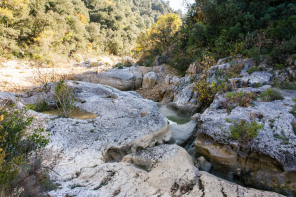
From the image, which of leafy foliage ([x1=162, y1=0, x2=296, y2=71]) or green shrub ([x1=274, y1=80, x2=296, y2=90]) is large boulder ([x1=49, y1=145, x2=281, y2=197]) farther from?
leafy foliage ([x1=162, y1=0, x2=296, y2=71])

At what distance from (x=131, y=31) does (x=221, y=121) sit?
45583 mm

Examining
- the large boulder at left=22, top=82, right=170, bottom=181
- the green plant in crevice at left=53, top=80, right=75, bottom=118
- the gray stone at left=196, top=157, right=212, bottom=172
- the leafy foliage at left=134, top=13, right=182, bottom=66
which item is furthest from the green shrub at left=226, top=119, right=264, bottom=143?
the leafy foliage at left=134, top=13, right=182, bottom=66

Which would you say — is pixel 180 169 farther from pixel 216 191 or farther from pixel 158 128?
pixel 158 128

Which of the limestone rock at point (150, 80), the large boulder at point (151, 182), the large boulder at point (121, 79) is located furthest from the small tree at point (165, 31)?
the large boulder at point (151, 182)

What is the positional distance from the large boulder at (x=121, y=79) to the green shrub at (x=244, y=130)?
32.9 feet

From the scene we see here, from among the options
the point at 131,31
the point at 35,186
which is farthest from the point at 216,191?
the point at 131,31

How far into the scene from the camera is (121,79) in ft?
44.6

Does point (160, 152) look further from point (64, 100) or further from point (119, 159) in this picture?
point (64, 100)

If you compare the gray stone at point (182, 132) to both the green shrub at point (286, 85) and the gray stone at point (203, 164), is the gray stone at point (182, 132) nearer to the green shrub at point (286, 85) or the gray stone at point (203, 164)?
the gray stone at point (203, 164)

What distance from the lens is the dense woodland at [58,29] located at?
17891mm

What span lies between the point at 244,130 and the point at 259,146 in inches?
18.6

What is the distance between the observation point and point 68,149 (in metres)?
4.11

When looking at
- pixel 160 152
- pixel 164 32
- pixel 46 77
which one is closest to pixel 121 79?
pixel 46 77

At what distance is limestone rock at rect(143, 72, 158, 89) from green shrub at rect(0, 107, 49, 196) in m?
10.3
